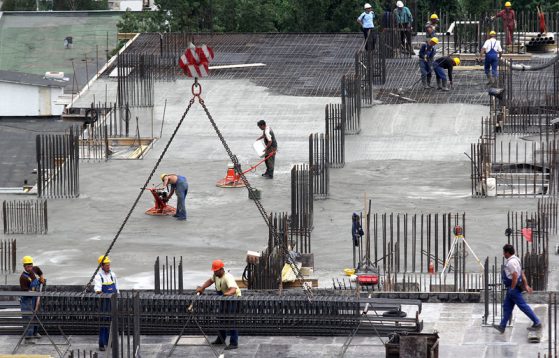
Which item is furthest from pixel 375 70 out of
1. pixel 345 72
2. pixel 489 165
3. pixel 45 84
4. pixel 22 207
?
pixel 45 84

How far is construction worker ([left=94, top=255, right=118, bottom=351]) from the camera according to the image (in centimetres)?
3594

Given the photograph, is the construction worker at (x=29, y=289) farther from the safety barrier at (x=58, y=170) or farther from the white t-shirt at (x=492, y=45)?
the white t-shirt at (x=492, y=45)

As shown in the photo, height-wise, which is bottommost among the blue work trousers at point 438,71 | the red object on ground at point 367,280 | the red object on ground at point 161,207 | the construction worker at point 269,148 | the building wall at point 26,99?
the building wall at point 26,99

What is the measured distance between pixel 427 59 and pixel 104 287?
25700mm

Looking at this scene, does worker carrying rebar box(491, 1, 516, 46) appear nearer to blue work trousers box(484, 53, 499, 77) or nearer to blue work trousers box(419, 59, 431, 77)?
blue work trousers box(484, 53, 499, 77)

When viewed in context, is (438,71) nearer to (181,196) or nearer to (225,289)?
(181,196)

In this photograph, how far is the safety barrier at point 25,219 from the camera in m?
46.8

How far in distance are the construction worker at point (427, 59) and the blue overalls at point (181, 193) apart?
14075 millimetres

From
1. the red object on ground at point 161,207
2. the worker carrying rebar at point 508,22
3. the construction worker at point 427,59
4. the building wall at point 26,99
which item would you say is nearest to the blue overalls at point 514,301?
the red object on ground at point 161,207

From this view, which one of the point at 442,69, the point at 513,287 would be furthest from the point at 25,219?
the point at 442,69

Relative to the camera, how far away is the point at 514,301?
35.6 m

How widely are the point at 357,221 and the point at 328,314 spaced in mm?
7110

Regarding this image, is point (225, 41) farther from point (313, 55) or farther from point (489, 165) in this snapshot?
point (489, 165)

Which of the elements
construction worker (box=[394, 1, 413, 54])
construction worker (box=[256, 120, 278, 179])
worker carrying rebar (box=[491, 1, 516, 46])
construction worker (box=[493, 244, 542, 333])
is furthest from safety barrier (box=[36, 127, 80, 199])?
worker carrying rebar (box=[491, 1, 516, 46])
